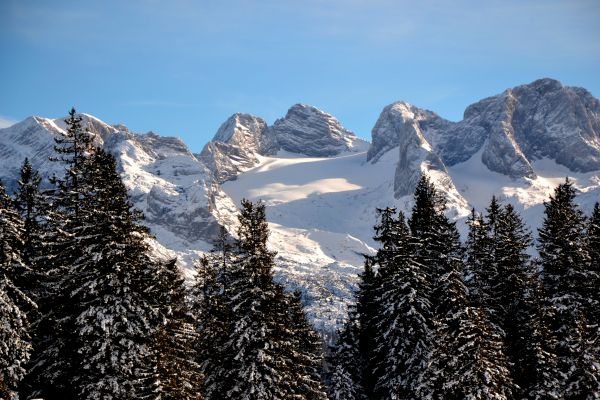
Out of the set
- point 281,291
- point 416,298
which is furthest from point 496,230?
point 281,291

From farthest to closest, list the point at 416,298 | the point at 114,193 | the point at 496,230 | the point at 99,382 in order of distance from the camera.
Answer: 1. the point at 496,230
2. the point at 416,298
3. the point at 114,193
4. the point at 99,382

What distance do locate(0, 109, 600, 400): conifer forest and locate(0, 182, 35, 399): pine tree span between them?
9 cm

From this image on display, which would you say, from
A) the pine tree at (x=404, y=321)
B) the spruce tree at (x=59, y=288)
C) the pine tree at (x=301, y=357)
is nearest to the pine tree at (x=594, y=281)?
the pine tree at (x=404, y=321)

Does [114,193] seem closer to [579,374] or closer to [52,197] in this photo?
[52,197]

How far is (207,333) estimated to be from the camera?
4575cm

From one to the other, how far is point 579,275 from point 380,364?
52.9 feet

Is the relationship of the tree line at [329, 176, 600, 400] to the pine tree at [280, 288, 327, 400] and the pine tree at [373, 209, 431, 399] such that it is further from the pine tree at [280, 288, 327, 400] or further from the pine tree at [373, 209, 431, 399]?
the pine tree at [280, 288, 327, 400]

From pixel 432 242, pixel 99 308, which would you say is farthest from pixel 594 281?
pixel 99 308

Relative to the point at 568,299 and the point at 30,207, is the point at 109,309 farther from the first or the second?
the point at 568,299

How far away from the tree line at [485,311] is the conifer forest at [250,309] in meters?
0.13

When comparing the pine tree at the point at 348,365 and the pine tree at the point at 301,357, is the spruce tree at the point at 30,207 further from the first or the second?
the pine tree at the point at 348,365

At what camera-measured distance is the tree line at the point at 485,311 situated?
1647 inches

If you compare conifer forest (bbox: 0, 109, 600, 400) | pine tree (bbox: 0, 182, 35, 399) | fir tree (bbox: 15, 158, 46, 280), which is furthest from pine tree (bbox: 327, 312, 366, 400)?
pine tree (bbox: 0, 182, 35, 399)

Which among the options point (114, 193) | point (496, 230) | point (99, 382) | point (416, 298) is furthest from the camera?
point (496, 230)
